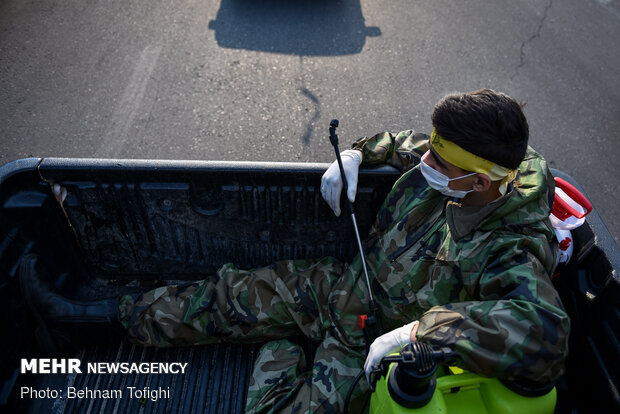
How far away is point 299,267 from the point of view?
253 centimetres

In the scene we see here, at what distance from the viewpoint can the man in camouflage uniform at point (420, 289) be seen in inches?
63.7

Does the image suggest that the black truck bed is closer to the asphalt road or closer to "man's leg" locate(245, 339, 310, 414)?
"man's leg" locate(245, 339, 310, 414)

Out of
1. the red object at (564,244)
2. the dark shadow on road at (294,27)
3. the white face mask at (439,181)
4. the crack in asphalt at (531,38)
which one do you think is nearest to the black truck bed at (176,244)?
the red object at (564,244)

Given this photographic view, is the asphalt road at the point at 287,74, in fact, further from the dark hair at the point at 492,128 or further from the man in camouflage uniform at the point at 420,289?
the dark hair at the point at 492,128

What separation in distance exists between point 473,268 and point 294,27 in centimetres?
408

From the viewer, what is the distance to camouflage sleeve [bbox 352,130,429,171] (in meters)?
2.37

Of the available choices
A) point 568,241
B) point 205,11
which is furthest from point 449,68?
point 568,241

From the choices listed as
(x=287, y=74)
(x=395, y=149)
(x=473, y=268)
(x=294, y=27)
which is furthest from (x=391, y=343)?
(x=294, y=27)

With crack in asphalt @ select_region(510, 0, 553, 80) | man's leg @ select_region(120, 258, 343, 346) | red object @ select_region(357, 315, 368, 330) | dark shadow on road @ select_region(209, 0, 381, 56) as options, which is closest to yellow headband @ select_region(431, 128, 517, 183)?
red object @ select_region(357, 315, 368, 330)

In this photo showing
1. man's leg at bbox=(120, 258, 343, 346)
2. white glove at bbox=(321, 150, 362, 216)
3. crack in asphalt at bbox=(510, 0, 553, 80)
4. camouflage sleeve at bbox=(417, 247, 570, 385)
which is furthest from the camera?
crack in asphalt at bbox=(510, 0, 553, 80)

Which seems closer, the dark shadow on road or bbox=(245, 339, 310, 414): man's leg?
bbox=(245, 339, 310, 414): man's leg

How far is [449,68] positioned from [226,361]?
12.3 feet

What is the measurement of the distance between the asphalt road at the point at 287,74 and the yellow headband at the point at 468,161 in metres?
2.03

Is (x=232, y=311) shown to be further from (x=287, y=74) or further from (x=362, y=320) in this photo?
(x=287, y=74)
